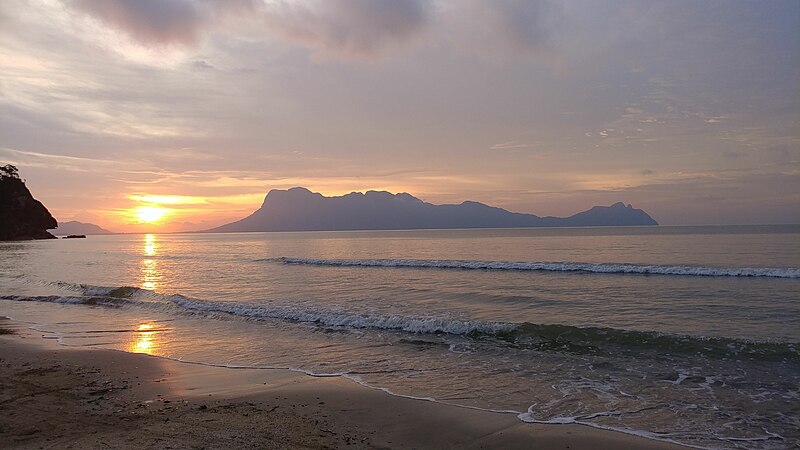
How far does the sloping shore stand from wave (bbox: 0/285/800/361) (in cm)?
537

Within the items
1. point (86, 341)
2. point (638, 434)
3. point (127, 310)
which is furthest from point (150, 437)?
point (127, 310)

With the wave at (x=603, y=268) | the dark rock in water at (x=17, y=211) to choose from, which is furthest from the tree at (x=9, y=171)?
the wave at (x=603, y=268)

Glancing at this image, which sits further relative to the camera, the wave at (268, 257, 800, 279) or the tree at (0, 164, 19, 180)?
the tree at (0, 164, 19, 180)

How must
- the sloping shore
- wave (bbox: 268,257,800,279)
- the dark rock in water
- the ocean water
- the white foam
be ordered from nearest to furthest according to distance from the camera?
the sloping shore, the ocean water, the white foam, wave (bbox: 268,257,800,279), the dark rock in water

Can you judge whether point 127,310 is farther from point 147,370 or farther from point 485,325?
point 485,325

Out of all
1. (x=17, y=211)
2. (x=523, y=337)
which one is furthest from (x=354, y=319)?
(x=17, y=211)

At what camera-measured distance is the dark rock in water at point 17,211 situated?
402 feet

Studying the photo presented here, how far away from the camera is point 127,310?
20469mm

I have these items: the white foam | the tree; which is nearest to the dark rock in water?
the tree

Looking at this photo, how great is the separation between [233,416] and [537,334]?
31.0ft

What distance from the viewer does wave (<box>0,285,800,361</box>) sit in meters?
11.7

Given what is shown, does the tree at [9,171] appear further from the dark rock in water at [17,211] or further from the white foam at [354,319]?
the white foam at [354,319]

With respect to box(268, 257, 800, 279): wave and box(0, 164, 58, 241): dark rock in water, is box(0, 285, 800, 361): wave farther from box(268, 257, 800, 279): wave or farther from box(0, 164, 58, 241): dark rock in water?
box(0, 164, 58, 241): dark rock in water

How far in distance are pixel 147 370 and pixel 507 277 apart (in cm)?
2393
